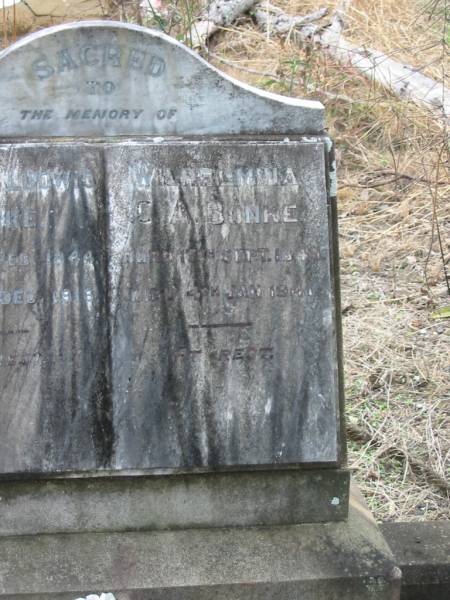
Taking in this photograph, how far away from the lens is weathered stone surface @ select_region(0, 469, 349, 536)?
2.28 meters

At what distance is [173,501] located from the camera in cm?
231

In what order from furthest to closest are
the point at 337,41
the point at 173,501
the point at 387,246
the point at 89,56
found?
the point at 337,41
the point at 387,246
the point at 173,501
the point at 89,56

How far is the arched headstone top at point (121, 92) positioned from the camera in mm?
2168

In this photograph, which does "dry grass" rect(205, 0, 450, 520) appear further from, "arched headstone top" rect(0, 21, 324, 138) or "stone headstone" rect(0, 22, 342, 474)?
"arched headstone top" rect(0, 21, 324, 138)

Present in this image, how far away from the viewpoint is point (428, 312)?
441 centimetres

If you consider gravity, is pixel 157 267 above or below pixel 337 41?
below

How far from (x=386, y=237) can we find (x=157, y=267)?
3.16m

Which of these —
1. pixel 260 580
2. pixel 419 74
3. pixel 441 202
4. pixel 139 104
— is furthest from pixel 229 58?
pixel 260 580

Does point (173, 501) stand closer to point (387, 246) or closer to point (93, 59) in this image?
point (93, 59)

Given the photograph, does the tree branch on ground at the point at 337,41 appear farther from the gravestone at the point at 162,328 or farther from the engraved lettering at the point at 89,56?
the engraved lettering at the point at 89,56

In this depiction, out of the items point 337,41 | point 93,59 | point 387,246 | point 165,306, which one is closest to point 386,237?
point 387,246

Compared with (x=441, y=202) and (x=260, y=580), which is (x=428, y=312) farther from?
(x=260, y=580)

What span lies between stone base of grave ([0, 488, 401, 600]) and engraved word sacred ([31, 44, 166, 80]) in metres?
1.17

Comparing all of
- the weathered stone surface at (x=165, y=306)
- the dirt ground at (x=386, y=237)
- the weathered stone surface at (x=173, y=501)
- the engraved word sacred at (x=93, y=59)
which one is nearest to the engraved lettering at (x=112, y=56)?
the engraved word sacred at (x=93, y=59)
